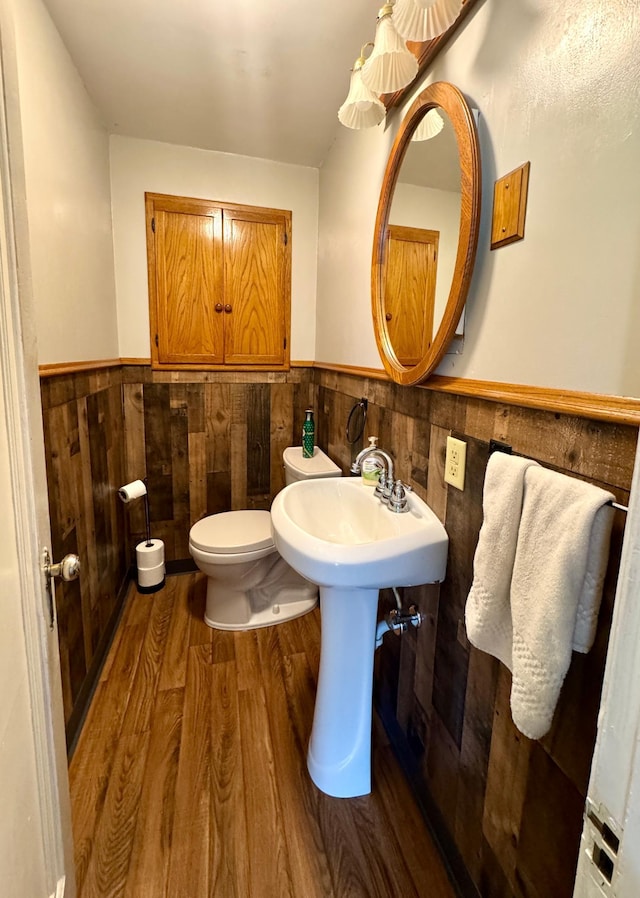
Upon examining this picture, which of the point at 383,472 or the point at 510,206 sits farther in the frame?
the point at 383,472

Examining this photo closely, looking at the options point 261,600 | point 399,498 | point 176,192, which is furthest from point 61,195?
point 261,600

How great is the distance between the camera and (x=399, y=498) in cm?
124

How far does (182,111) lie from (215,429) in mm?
1501

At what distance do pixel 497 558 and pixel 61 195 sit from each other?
175 cm

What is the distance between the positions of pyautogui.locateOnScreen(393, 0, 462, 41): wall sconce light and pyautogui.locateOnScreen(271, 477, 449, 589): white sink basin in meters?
1.13

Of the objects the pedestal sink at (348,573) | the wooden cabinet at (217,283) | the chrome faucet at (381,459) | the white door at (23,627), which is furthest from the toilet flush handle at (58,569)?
the wooden cabinet at (217,283)

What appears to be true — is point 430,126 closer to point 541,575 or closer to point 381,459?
point 381,459

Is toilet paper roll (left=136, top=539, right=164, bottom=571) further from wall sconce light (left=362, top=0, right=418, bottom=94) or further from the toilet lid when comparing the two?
wall sconce light (left=362, top=0, right=418, bottom=94)

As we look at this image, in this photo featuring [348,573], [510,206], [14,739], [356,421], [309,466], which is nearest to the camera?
[14,739]

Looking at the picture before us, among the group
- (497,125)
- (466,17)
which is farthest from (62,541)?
(466,17)

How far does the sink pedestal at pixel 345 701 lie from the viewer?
1193 mm

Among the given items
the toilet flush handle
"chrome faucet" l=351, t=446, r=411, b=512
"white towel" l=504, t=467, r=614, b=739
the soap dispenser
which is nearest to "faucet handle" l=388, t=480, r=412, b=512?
"chrome faucet" l=351, t=446, r=411, b=512

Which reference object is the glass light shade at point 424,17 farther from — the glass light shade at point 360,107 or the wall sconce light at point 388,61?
the glass light shade at point 360,107

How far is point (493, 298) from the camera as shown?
91cm
